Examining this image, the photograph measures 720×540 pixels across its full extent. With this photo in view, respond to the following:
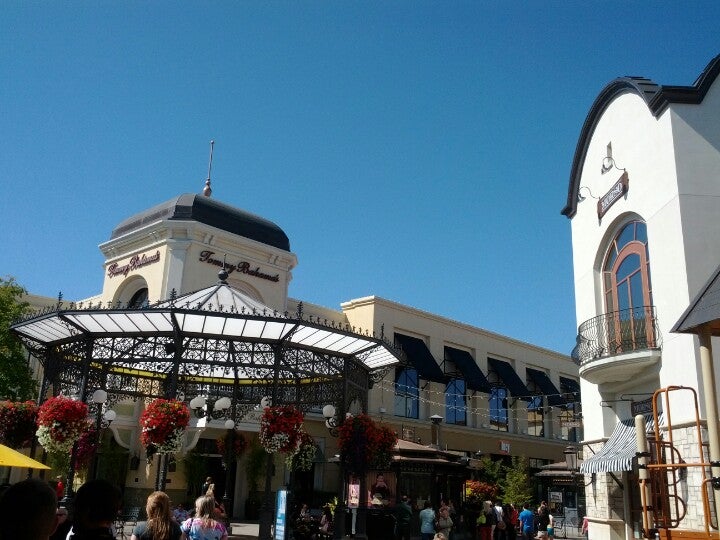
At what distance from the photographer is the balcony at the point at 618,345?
17.1 metres

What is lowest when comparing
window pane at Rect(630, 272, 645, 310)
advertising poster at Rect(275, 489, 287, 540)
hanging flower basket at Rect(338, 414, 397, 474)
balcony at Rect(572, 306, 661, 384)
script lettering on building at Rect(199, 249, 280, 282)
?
advertising poster at Rect(275, 489, 287, 540)

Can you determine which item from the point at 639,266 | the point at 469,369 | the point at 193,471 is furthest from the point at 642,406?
the point at 469,369

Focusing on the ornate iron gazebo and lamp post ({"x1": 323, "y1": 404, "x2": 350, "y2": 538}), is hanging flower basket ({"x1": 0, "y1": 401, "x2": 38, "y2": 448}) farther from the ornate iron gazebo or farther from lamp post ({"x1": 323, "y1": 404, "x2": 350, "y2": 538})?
lamp post ({"x1": 323, "y1": 404, "x2": 350, "y2": 538})

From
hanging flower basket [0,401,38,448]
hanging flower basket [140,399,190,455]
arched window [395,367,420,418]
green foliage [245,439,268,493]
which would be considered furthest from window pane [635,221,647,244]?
arched window [395,367,420,418]

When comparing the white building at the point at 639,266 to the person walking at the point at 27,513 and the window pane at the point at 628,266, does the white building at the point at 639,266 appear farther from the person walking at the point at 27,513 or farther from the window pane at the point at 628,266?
the person walking at the point at 27,513

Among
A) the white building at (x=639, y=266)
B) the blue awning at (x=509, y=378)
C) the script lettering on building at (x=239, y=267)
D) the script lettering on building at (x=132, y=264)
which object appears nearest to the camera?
the white building at (x=639, y=266)

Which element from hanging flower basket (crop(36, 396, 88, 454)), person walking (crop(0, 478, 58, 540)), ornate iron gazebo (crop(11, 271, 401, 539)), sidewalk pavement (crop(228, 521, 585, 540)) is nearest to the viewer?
person walking (crop(0, 478, 58, 540))

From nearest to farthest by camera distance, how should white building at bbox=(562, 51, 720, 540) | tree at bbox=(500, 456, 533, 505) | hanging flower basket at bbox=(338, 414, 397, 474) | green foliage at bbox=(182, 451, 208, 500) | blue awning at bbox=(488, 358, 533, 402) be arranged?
hanging flower basket at bbox=(338, 414, 397, 474), white building at bbox=(562, 51, 720, 540), green foliage at bbox=(182, 451, 208, 500), tree at bbox=(500, 456, 533, 505), blue awning at bbox=(488, 358, 533, 402)

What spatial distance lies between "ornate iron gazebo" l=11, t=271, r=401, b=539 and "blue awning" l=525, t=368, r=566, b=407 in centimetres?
2986

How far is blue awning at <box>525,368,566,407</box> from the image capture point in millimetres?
44969

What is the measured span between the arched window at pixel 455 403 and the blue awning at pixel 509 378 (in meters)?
3.15

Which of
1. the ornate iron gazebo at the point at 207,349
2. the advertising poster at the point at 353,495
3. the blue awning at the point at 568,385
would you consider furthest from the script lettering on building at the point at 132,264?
the blue awning at the point at 568,385

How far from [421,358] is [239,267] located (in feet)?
38.1

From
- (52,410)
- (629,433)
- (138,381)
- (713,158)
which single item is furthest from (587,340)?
(52,410)
